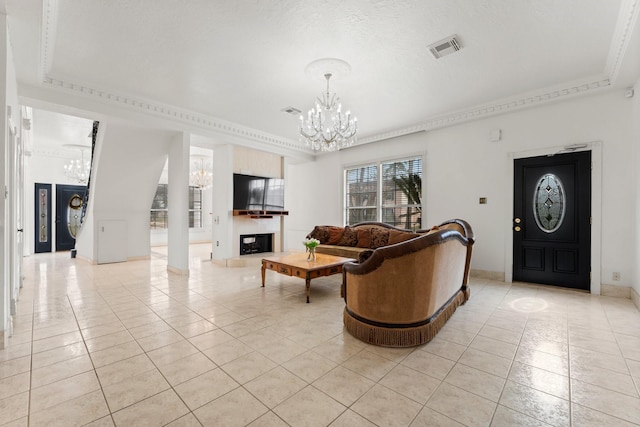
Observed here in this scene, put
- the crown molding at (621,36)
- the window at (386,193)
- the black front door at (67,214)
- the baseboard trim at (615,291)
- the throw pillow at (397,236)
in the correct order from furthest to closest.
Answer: the black front door at (67,214) → the window at (386,193) → the throw pillow at (397,236) → the baseboard trim at (615,291) → the crown molding at (621,36)

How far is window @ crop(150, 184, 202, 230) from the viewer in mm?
10289

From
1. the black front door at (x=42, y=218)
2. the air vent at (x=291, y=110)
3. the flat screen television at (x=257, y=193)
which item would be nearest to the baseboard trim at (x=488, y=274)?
the air vent at (x=291, y=110)

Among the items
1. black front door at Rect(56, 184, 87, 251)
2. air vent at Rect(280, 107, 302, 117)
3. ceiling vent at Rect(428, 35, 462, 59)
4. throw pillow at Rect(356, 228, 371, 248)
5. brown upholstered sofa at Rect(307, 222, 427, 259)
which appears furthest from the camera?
black front door at Rect(56, 184, 87, 251)

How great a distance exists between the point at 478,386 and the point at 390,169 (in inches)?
200

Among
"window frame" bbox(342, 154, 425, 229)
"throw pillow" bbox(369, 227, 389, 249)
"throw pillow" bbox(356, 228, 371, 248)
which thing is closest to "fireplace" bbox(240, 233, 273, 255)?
"window frame" bbox(342, 154, 425, 229)

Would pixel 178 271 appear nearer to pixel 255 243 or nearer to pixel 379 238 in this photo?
pixel 255 243

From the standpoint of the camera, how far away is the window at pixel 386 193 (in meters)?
6.07

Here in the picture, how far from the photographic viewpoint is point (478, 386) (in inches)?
75.5

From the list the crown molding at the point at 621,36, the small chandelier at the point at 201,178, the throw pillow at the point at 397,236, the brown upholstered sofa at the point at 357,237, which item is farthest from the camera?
the small chandelier at the point at 201,178

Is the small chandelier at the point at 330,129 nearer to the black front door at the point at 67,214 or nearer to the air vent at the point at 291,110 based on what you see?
the air vent at the point at 291,110

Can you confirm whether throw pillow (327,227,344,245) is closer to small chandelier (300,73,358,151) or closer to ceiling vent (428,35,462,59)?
small chandelier (300,73,358,151)

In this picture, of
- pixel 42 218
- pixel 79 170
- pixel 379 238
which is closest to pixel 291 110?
pixel 379 238

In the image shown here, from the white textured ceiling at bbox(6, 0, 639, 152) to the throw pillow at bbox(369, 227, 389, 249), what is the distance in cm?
245

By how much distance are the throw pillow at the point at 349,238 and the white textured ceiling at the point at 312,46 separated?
2.72 metres
